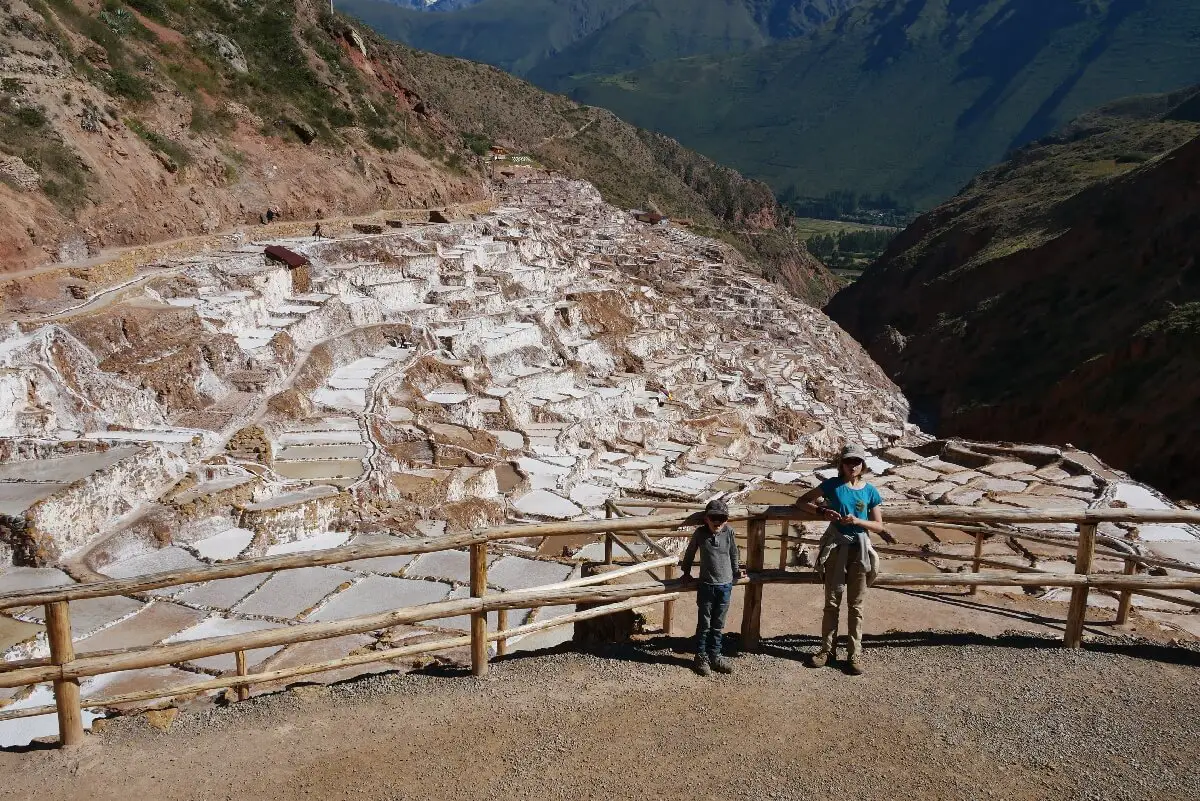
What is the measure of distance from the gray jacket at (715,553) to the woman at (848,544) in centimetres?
46

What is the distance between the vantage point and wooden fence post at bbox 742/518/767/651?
17.1 feet

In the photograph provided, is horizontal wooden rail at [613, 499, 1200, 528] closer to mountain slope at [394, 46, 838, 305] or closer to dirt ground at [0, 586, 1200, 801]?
dirt ground at [0, 586, 1200, 801]

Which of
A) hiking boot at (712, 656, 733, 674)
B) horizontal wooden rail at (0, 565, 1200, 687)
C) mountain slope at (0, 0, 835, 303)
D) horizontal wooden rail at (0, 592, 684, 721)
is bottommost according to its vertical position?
hiking boot at (712, 656, 733, 674)

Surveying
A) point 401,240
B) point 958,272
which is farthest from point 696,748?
point 958,272

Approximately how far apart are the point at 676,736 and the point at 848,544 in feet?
4.86

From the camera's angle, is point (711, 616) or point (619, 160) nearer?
point (711, 616)

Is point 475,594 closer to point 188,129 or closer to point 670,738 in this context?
point 670,738

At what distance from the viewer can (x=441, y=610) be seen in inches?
185

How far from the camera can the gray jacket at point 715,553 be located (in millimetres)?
4977

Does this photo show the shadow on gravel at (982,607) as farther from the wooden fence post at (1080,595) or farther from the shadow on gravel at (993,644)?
the wooden fence post at (1080,595)

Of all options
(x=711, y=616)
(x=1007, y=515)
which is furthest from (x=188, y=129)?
(x=1007, y=515)

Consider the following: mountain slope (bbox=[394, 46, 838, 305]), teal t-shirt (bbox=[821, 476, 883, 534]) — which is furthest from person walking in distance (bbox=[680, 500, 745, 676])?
mountain slope (bbox=[394, 46, 838, 305])

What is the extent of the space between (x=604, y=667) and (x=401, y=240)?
2133 cm

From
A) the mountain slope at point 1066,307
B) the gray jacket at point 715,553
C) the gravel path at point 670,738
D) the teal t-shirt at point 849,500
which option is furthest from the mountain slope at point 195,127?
the mountain slope at point 1066,307
